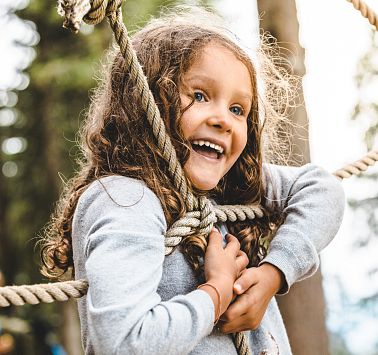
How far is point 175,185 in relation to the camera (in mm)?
1271

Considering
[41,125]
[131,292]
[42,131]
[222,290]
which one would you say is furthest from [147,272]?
[41,125]

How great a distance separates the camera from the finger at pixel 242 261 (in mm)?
1290

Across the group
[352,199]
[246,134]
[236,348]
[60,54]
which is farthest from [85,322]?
[60,54]

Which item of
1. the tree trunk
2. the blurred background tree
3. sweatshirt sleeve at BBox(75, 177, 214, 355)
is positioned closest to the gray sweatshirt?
sweatshirt sleeve at BBox(75, 177, 214, 355)

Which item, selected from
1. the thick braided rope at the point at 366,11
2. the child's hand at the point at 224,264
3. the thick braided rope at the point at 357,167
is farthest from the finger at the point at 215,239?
the thick braided rope at the point at 366,11

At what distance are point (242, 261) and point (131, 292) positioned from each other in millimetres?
327

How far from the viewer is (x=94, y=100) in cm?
154

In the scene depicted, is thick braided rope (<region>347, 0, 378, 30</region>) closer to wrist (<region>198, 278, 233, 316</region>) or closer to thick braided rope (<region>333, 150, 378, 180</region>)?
thick braided rope (<region>333, 150, 378, 180</region>)

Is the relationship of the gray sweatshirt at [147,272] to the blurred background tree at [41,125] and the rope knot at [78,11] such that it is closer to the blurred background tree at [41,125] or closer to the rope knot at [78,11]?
the rope knot at [78,11]

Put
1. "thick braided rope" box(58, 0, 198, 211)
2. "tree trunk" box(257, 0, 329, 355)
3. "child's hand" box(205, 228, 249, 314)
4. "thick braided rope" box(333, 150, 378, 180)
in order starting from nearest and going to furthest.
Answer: "thick braided rope" box(58, 0, 198, 211) < "child's hand" box(205, 228, 249, 314) < "thick braided rope" box(333, 150, 378, 180) < "tree trunk" box(257, 0, 329, 355)

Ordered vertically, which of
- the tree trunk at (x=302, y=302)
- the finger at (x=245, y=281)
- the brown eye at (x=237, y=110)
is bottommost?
the tree trunk at (x=302, y=302)

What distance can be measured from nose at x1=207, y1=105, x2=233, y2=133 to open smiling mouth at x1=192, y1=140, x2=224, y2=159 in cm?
4

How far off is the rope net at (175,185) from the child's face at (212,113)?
2.2 inches

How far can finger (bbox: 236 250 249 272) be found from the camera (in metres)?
1.29
